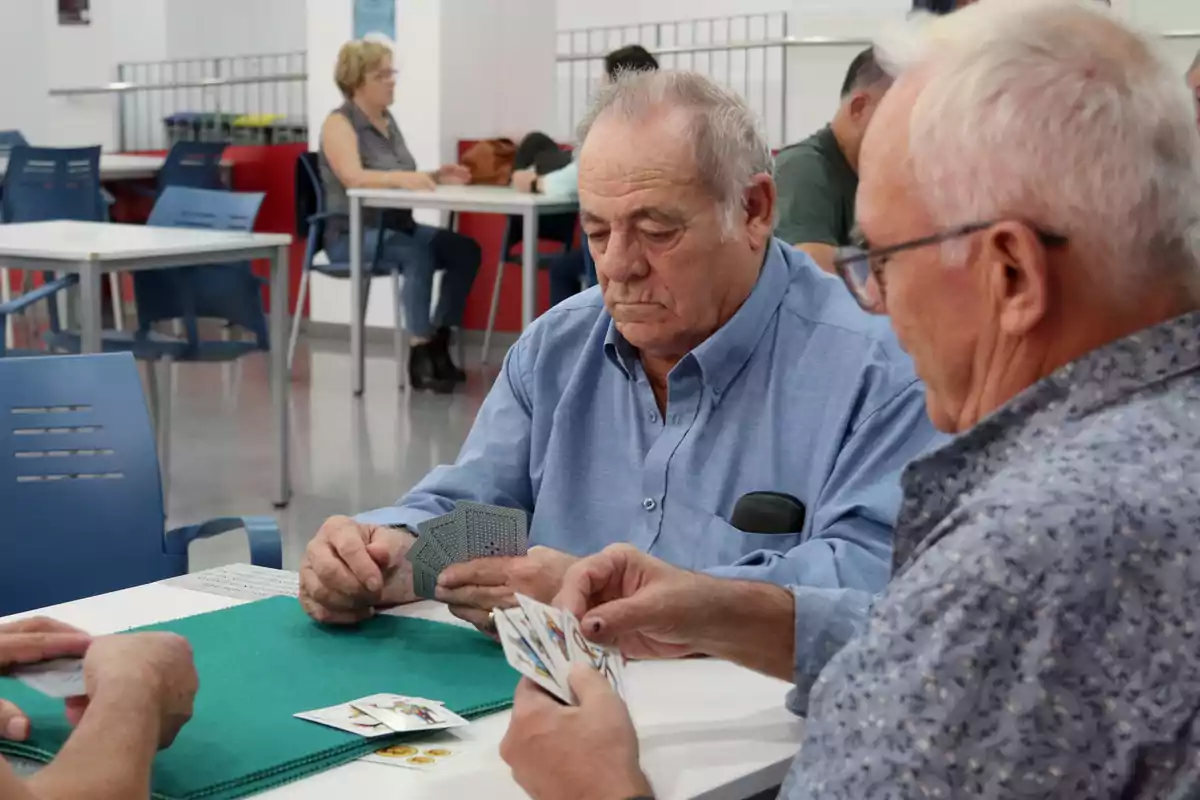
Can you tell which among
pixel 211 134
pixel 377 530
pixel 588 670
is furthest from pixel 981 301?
pixel 211 134

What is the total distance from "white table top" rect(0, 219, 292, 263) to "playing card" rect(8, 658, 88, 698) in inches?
133

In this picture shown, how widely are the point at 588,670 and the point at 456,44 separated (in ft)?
25.5

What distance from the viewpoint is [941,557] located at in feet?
3.13

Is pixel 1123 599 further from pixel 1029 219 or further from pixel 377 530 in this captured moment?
pixel 377 530

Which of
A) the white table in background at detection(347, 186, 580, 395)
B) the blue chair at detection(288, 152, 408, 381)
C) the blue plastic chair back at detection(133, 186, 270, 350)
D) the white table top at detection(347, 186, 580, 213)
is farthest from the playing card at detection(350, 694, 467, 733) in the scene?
the blue chair at detection(288, 152, 408, 381)

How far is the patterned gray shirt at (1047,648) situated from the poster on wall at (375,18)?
27.2 ft

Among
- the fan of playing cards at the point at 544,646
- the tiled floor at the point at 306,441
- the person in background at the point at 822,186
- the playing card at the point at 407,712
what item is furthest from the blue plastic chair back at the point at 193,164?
the fan of playing cards at the point at 544,646

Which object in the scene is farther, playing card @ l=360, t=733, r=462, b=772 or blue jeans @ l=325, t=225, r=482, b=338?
blue jeans @ l=325, t=225, r=482, b=338

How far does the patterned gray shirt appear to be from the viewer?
90cm

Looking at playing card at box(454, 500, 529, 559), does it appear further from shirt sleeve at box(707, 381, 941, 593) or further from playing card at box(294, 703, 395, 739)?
playing card at box(294, 703, 395, 739)

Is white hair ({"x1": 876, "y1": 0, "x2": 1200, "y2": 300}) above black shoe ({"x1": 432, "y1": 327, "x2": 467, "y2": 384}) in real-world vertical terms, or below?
above

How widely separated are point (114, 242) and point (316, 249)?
3.06 meters

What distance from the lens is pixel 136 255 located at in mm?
4871

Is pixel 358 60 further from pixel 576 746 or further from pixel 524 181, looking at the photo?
pixel 576 746
